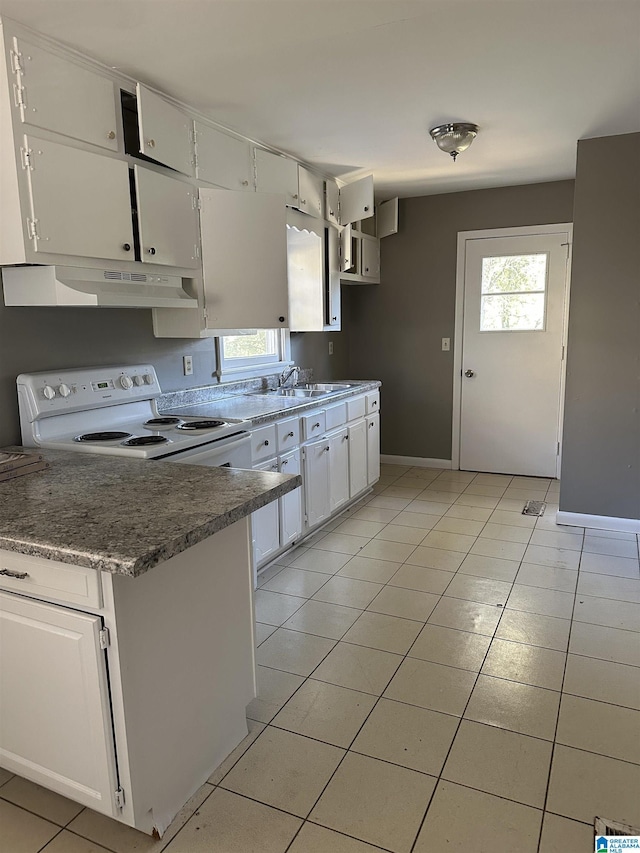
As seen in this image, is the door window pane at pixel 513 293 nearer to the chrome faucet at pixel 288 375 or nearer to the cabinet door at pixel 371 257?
the cabinet door at pixel 371 257

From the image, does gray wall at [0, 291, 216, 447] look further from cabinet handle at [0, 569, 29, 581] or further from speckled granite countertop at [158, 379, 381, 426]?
cabinet handle at [0, 569, 29, 581]

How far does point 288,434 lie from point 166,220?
1.25 m

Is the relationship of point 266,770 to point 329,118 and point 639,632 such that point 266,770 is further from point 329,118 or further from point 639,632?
point 329,118

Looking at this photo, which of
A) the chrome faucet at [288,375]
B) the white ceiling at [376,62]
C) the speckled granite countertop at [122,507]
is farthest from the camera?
the chrome faucet at [288,375]

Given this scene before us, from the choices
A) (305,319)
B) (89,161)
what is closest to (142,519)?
(89,161)

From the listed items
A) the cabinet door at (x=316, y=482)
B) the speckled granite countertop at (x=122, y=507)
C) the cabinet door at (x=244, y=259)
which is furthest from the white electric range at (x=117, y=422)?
the cabinet door at (x=316, y=482)

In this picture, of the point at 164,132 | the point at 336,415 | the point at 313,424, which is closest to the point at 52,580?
the point at 164,132

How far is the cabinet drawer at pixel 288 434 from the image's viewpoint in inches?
128

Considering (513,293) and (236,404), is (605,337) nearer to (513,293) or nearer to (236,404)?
(513,293)

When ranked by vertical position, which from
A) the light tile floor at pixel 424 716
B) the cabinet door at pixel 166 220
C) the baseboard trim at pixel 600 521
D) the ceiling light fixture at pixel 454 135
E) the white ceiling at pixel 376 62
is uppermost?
the white ceiling at pixel 376 62

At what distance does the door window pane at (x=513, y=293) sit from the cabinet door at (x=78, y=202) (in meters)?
3.31

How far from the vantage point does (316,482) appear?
3666mm

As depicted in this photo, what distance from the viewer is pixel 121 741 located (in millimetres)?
1462

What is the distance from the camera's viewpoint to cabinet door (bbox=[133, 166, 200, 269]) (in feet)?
8.54
